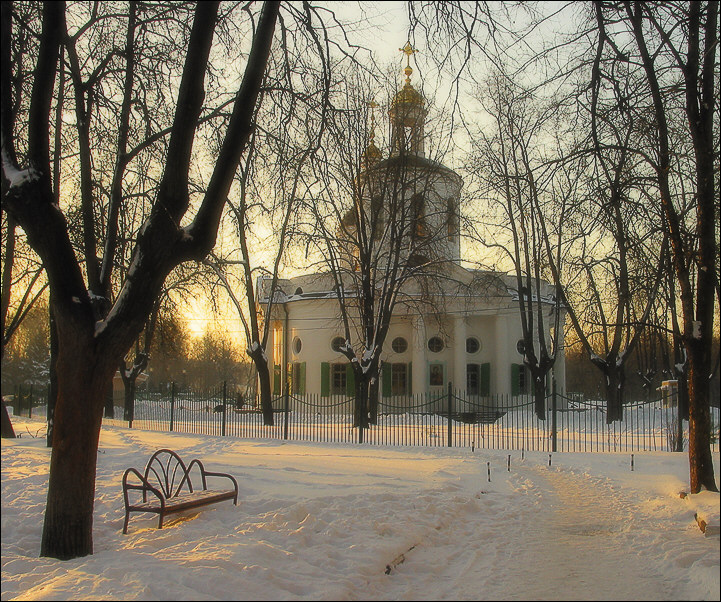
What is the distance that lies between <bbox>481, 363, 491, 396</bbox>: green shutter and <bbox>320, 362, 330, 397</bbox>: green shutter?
729 cm

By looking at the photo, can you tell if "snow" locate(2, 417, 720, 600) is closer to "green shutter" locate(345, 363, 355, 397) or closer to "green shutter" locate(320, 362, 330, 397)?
"green shutter" locate(345, 363, 355, 397)

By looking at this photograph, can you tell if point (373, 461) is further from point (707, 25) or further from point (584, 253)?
point (707, 25)

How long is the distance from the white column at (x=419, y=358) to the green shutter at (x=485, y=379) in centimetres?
284

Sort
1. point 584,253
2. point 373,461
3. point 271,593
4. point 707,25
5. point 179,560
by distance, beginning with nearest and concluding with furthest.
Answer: point 271,593 → point 179,560 → point 707,25 → point 584,253 → point 373,461

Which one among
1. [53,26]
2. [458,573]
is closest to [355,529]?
[458,573]

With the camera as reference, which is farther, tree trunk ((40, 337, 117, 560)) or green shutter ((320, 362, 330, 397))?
green shutter ((320, 362, 330, 397))

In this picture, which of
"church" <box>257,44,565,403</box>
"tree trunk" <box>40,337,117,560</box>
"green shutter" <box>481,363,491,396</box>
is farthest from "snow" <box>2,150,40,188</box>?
"green shutter" <box>481,363,491,396</box>

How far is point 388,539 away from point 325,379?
999 inches

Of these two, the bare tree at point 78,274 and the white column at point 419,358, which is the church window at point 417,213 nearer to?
the white column at point 419,358

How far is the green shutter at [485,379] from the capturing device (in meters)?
32.2

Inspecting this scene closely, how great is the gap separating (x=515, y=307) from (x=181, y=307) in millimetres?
15406

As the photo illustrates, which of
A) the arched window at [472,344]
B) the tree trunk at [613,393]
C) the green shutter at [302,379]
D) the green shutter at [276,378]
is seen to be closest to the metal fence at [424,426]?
the tree trunk at [613,393]

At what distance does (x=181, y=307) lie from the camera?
2627cm

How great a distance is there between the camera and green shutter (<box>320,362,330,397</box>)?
31734 millimetres
